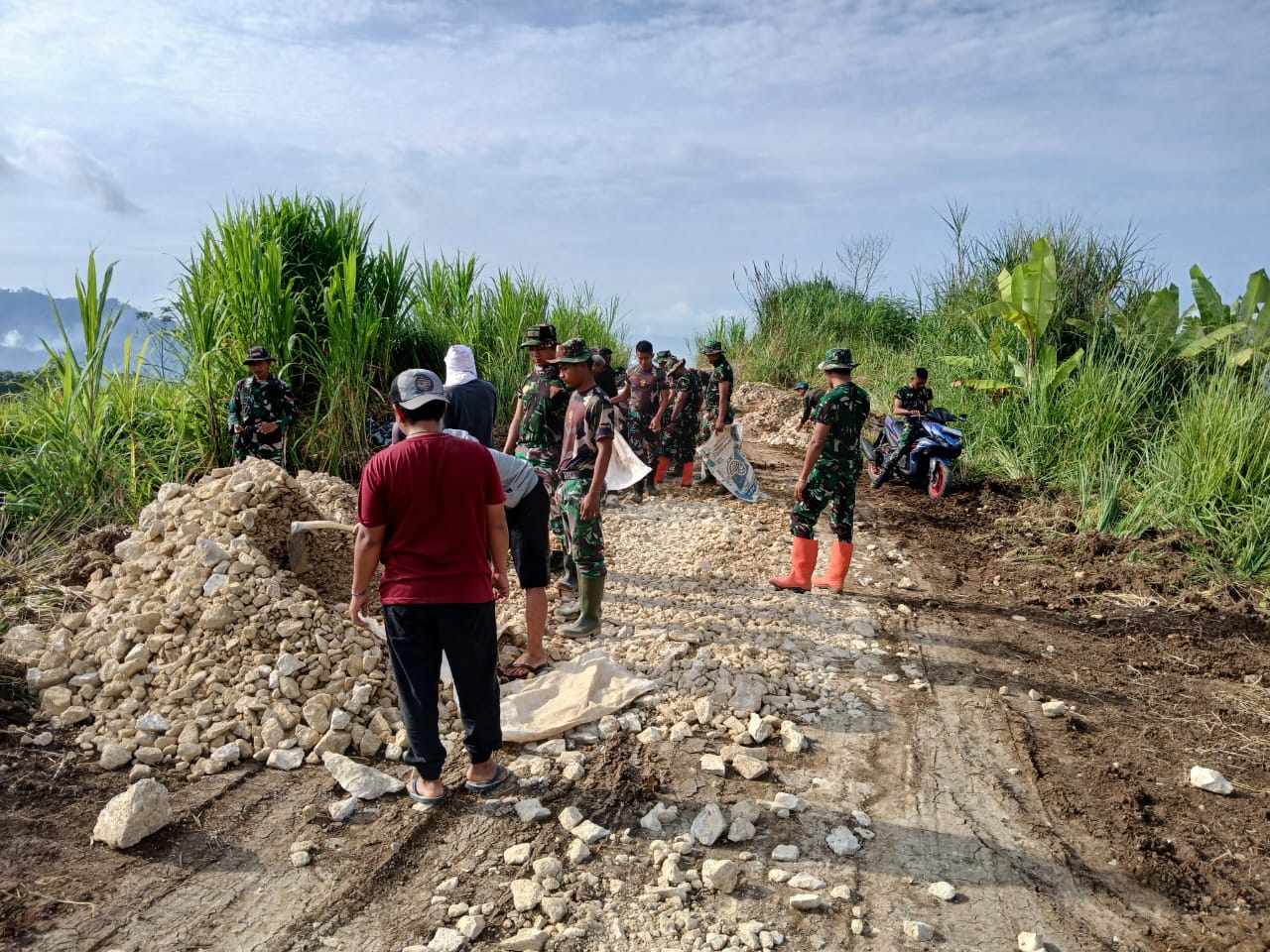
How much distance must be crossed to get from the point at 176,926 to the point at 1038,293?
36.8 ft

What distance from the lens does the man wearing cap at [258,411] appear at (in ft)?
22.8

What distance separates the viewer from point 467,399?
17.5ft

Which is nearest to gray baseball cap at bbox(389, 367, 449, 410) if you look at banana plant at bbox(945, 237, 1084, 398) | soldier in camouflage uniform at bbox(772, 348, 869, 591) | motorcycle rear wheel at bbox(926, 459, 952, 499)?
soldier in camouflage uniform at bbox(772, 348, 869, 591)

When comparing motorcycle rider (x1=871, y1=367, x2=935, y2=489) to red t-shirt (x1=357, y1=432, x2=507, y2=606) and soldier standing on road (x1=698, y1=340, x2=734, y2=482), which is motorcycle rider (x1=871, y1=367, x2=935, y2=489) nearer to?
soldier standing on road (x1=698, y1=340, x2=734, y2=482)

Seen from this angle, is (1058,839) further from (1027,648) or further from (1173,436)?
(1173,436)

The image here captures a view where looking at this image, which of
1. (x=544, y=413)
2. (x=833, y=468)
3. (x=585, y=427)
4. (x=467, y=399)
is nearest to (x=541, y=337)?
(x=544, y=413)

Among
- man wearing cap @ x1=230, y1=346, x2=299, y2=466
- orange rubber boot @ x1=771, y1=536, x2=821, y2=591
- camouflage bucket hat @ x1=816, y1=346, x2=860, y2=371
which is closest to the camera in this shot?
camouflage bucket hat @ x1=816, y1=346, x2=860, y2=371

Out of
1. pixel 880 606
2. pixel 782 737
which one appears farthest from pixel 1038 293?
pixel 782 737

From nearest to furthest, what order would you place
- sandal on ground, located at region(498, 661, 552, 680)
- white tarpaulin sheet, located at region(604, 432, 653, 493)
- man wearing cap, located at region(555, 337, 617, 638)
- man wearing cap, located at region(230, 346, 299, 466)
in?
sandal on ground, located at region(498, 661, 552, 680) → man wearing cap, located at region(555, 337, 617, 638) → white tarpaulin sheet, located at region(604, 432, 653, 493) → man wearing cap, located at region(230, 346, 299, 466)

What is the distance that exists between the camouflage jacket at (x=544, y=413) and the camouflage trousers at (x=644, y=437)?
415cm

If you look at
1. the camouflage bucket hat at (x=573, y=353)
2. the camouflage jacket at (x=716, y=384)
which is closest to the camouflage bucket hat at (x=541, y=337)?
the camouflage bucket hat at (x=573, y=353)

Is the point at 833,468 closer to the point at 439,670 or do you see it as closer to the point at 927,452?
the point at 439,670

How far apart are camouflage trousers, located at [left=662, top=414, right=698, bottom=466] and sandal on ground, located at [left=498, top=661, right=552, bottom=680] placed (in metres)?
5.61

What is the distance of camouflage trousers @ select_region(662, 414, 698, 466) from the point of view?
9898 mm
